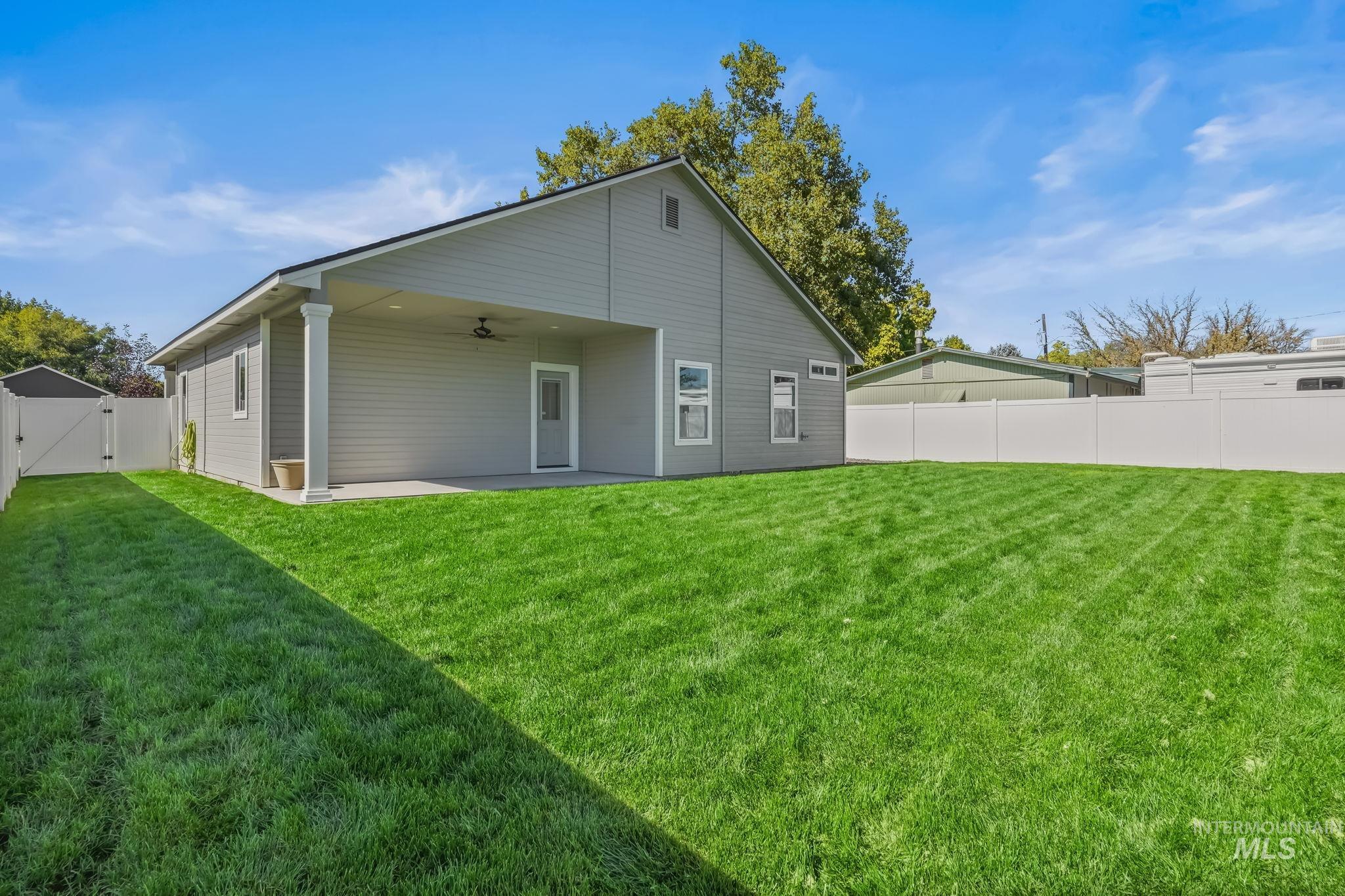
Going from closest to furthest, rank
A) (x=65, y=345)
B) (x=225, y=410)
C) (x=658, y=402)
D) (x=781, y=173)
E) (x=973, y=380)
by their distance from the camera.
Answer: (x=658, y=402)
(x=225, y=410)
(x=781, y=173)
(x=973, y=380)
(x=65, y=345)

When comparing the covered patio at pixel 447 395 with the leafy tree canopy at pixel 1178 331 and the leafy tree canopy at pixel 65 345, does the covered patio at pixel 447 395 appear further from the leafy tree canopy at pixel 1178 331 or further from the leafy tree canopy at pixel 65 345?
the leafy tree canopy at pixel 65 345

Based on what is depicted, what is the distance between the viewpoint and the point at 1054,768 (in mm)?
2133

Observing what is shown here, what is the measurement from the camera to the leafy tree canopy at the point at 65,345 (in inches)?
1356

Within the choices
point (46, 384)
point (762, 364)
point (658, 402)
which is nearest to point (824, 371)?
point (762, 364)

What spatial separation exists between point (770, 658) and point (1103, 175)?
74.9ft

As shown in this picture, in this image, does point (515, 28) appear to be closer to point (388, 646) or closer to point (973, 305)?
point (388, 646)

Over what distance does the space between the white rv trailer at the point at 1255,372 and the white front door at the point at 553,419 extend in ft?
48.2

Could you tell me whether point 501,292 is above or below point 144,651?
above

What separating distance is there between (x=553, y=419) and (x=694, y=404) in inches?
109

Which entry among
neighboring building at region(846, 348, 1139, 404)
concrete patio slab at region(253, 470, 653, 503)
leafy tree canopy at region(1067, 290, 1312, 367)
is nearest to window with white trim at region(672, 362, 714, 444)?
concrete patio slab at region(253, 470, 653, 503)

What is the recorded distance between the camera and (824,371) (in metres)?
14.3

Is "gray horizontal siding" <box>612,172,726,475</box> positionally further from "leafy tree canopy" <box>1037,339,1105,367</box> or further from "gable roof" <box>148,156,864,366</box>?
"leafy tree canopy" <box>1037,339,1105,367</box>

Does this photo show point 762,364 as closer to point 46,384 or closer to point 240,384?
point 240,384

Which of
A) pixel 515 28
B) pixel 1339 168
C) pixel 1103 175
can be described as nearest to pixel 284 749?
pixel 515 28
